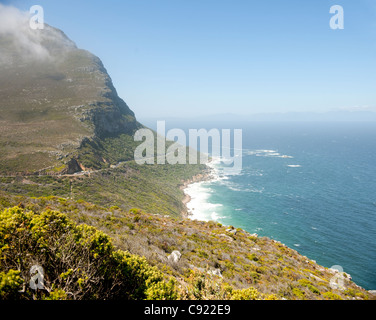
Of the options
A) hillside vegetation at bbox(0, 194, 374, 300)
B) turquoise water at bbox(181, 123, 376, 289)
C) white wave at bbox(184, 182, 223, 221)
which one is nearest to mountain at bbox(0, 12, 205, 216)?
white wave at bbox(184, 182, 223, 221)

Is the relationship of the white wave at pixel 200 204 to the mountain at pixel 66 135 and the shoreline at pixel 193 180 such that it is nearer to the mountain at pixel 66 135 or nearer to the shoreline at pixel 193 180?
the shoreline at pixel 193 180

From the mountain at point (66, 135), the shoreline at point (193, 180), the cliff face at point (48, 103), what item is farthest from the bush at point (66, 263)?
the shoreline at point (193, 180)

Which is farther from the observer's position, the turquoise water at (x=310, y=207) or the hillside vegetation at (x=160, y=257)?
the turquoise water at (x=310, y=207)

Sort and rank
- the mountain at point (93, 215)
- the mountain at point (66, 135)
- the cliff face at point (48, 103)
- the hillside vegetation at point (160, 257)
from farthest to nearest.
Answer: the cliff face at point (48, 103) < the mountain at point (66, 135) < the mountain at point (93, 215) < the hillside vegetation at point (160, 257)

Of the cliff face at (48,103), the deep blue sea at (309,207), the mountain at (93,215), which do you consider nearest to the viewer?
the mountain at (93,215)

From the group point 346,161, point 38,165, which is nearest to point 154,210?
point 38,165

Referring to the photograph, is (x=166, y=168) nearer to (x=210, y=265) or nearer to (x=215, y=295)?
(x=210, y=265)
